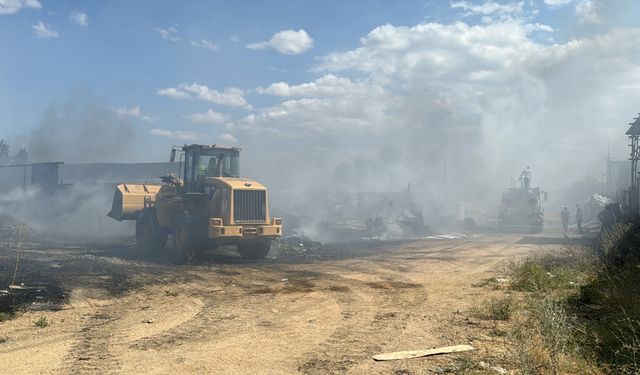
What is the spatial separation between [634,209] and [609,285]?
13.1 meters

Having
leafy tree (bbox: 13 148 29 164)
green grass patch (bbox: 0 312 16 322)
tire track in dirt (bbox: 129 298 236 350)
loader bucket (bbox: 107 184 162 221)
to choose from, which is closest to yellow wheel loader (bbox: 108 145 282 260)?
loader bucket (bbox: 107 184 162 221)

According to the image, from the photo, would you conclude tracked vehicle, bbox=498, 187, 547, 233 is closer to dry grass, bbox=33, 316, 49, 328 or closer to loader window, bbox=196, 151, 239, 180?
loader window, bbox=196, 151, 239, 180

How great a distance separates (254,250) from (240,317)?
7.90 m

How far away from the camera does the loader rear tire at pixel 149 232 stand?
16.7 metres

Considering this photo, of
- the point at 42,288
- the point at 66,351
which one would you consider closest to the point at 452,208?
the point at 42,288

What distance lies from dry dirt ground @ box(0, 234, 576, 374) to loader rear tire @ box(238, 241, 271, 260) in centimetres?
105

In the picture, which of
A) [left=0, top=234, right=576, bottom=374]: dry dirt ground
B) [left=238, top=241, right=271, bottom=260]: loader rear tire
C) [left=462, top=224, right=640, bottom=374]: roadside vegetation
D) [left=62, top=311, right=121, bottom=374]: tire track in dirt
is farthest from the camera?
[left=238, top=241, right=271, bottom=260]: loader rear tire

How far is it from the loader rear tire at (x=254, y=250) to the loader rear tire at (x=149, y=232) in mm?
2966

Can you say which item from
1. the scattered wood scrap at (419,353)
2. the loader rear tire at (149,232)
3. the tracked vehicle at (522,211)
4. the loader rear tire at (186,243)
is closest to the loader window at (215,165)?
the loader rear tire at (186,243)

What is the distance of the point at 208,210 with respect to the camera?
15102 mm

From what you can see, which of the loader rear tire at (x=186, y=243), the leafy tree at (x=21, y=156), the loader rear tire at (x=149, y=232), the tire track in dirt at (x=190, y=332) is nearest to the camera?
the tire track in dirt at (x=190, y=332)

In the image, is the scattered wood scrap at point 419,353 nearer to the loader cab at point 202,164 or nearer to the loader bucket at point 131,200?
the loader cab at point 202,164

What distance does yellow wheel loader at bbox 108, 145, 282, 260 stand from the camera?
47.3 feet

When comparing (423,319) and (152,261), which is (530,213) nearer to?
(152,261)
